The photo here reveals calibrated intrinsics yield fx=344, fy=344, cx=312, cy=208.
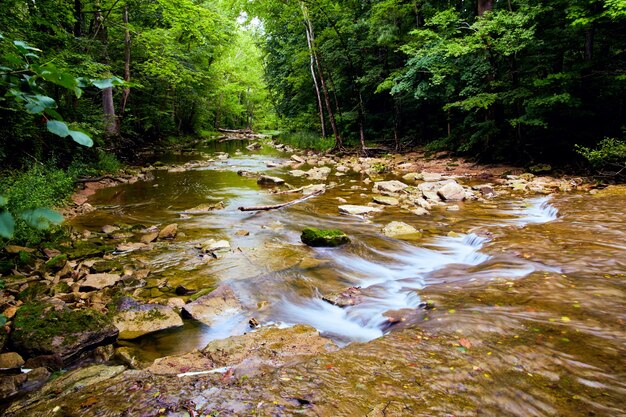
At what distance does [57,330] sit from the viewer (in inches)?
133

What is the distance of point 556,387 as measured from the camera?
2.54 meters

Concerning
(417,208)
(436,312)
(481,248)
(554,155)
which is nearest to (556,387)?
(436,312)

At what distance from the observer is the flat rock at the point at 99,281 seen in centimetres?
459

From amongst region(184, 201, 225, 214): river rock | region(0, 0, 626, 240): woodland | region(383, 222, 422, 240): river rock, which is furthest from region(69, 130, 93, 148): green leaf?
region(184, 201, 225, 214): river rock

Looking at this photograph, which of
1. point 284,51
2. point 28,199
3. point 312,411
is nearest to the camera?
point 312,411

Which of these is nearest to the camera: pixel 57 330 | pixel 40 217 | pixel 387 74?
pixel 40 217

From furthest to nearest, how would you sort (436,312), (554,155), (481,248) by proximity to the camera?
(554,155) → (481,248) → (436,312)

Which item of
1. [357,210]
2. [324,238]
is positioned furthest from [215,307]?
[357,210]

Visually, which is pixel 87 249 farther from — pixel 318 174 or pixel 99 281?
pixel 318 174

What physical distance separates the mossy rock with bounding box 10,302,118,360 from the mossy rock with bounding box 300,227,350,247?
3.77m

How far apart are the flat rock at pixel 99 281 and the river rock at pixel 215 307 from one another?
4.29 feet

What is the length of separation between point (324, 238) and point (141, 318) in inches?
139

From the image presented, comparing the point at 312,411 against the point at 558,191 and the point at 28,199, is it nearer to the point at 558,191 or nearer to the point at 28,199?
the point at 28,199

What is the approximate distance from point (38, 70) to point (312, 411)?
2.30 metres
